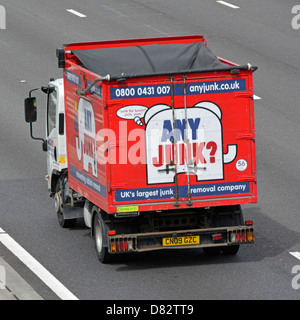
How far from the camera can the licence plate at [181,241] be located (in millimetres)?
15749

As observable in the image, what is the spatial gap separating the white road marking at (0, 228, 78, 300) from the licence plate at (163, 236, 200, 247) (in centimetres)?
174

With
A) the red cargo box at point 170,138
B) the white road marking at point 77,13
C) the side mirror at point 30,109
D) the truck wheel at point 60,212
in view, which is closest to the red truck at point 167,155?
the red cargo box at point 170,138

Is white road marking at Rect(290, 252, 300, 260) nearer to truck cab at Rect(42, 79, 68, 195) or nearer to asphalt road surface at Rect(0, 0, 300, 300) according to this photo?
asphalt road surface at Rect(0, 0, 300, 300)

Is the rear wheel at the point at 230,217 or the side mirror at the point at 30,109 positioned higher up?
the side mirror at the point at 30,109

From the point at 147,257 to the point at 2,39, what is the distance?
17806mm

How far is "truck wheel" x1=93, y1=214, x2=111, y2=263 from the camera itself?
15.9 m

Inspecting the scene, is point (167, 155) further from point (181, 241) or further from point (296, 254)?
point (296, 254)

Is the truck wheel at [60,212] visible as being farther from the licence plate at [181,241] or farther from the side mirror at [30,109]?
the licence plate at [181,241]

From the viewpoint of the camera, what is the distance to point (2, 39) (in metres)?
33.0

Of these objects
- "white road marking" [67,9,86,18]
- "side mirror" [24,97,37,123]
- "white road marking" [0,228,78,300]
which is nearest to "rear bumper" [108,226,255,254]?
"white road marking" [0,228,78,300]

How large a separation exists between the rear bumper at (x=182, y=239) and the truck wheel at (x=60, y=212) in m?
2.91

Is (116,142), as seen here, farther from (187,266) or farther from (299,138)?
(299,138)

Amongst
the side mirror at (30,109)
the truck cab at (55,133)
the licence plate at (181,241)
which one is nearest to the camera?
the licence plate at (181,241)

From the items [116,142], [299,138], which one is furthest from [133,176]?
[299,138]
